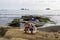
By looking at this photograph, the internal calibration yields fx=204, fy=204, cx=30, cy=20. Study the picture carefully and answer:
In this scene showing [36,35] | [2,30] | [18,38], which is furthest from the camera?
[2,30]

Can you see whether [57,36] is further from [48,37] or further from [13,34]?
[13,34]

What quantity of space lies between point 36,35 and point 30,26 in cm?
74

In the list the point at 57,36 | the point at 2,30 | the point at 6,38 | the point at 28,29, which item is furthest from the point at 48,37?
the point at 2,30

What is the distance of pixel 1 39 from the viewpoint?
925cm

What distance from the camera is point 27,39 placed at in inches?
364

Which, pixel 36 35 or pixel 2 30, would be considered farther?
pixel 2 30

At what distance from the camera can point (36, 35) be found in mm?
9898

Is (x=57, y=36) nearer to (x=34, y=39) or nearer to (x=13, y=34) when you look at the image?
(x=34, y=39)

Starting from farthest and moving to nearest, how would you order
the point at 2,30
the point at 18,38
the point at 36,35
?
the point at 2,30 < the point at 36,35 < the point at 18,38

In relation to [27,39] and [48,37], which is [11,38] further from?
[48,37]

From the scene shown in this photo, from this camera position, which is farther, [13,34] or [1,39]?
[13,34]

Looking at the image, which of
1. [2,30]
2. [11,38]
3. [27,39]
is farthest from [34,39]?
[2,30]

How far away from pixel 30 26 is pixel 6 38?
1.54m

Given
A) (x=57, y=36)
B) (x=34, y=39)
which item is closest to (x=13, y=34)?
(x=34, y=39)
